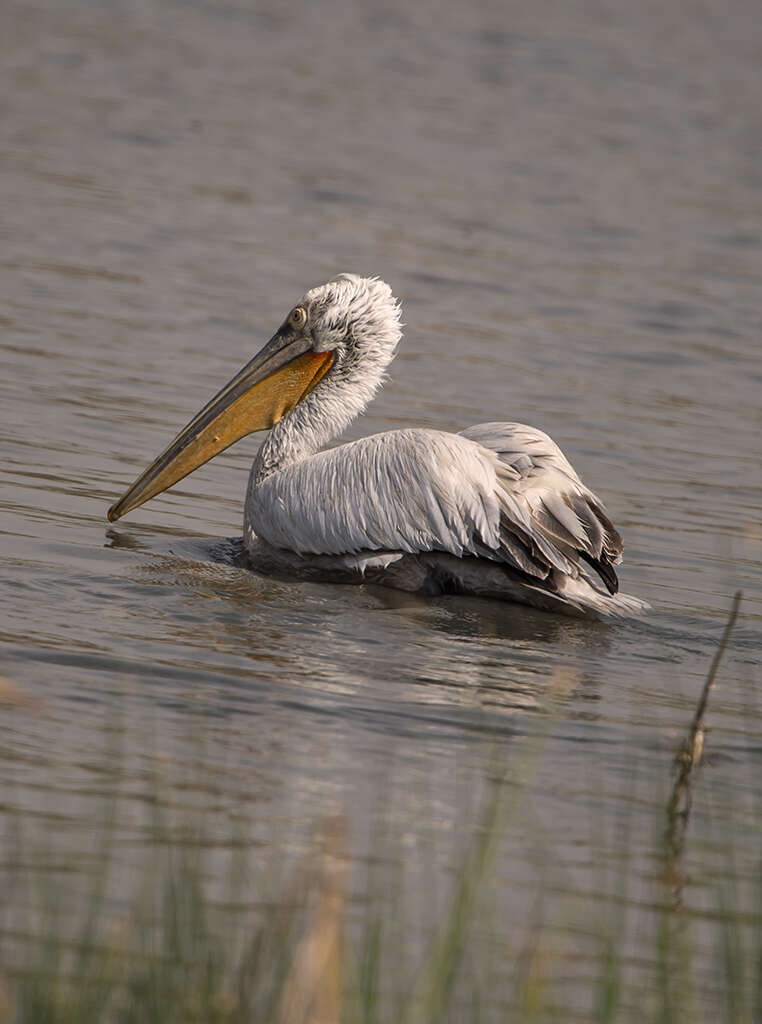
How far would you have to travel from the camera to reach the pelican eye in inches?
259

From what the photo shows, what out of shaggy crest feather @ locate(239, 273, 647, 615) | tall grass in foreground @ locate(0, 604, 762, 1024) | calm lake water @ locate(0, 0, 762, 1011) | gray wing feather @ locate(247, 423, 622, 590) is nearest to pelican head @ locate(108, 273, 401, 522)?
calm lake water @ locate(0, 0, 762, 1011)

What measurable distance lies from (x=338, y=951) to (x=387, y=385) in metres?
6.63

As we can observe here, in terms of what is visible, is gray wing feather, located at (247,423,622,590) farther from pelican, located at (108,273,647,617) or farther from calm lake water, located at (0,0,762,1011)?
calm lake water, located at (0,0,762,1011)

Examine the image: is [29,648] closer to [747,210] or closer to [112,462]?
[112,462]

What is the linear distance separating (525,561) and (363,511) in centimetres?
55

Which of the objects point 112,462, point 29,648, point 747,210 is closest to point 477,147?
point 747,210

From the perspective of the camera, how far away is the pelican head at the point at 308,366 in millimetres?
6562

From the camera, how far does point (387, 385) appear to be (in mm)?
8898

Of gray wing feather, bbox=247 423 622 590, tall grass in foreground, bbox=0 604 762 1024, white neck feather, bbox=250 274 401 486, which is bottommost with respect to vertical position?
tall grass in foreground, bbox=0 604 762 1024

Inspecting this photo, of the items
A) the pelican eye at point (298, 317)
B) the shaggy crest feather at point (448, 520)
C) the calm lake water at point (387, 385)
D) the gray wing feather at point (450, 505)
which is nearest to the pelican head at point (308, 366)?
the pelican eye at point (298, 317)

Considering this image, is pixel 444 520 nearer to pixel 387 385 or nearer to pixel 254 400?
pixel 254 400

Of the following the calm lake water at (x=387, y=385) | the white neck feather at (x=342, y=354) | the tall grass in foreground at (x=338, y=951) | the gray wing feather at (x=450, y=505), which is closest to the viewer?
the tall grass in foreground at (x=338, y=951)

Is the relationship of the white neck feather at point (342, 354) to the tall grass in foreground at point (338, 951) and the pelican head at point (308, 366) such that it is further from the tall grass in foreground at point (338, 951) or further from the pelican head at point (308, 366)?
the tall grass in foreground at point (338, 951)

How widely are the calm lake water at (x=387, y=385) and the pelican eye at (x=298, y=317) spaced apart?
0.78 metres
